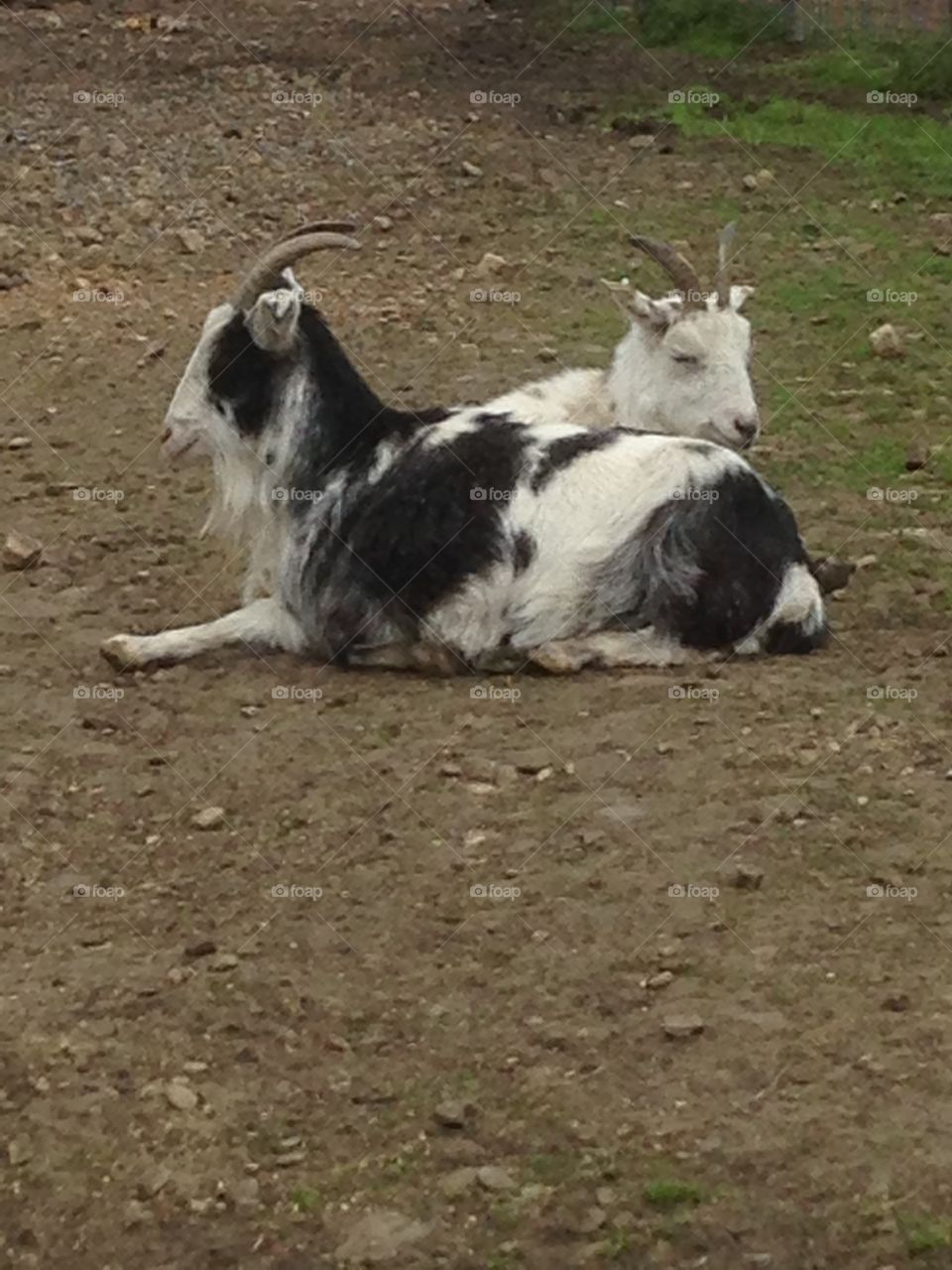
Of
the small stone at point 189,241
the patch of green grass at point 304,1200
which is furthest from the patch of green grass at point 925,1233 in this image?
the small stone at point 189,241

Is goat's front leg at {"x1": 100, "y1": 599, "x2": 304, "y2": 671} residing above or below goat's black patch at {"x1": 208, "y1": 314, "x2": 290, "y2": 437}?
below

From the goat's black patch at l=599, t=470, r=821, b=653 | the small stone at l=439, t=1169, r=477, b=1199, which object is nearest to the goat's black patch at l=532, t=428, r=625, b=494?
the goat's black patch at l=599, t=470, r=821, b=653

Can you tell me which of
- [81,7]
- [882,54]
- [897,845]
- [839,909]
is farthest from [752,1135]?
[81,7]

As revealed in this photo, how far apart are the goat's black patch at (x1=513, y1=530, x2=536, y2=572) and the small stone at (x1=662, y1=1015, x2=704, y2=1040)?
8.11ft

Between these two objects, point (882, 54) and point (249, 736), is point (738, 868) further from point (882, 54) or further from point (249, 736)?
point (882, 54)

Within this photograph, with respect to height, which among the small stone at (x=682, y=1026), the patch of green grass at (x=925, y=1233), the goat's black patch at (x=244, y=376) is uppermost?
the goat's black patch at (x=244, y=376)

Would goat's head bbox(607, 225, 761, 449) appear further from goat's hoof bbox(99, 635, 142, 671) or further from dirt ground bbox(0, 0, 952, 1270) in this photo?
goat's hoof bbox(99, 635, 142, 671)

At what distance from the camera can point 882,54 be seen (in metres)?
16.5

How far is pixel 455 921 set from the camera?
5.89 meters

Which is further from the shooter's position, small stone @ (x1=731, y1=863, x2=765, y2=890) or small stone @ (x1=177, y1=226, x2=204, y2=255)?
small stone @ (x1=177, y1=226, x2=204, y2=255)

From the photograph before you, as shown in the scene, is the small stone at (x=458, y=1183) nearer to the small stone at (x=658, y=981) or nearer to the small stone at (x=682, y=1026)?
Answer: the small stone at (x=682, y=1026)

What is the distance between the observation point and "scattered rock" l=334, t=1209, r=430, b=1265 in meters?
4.57

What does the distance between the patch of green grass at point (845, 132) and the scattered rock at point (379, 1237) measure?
10784mm

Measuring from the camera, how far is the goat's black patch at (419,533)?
24.6 ft
